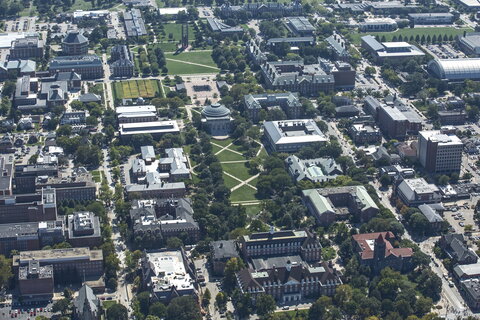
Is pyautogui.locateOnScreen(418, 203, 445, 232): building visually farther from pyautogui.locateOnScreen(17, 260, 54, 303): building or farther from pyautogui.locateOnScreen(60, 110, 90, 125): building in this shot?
pyautogui.locateOnScreen(60, 110, 90, 125): building

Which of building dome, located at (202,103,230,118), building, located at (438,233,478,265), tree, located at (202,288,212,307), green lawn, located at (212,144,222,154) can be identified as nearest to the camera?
tree, located at (202,288,212,307)

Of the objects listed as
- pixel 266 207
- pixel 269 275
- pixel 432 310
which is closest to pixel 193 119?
pixel 266 207

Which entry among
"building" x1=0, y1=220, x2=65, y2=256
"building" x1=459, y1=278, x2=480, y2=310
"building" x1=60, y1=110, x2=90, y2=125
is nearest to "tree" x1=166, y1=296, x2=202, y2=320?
"building" x1=0, y1=220, x2=65, y2=256

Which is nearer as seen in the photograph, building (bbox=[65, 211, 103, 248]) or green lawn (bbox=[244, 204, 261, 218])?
building (bbox=[65, 211, 103, 248])

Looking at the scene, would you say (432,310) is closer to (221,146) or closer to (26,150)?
(221,146)

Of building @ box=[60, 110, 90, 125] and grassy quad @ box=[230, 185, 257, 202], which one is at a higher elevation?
building @ box=[60, 110, 90, 125]

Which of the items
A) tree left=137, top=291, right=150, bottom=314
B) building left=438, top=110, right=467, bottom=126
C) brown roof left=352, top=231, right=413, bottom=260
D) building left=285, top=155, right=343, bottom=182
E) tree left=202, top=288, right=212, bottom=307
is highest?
tree left=137, top=291, right=150, bottom=314

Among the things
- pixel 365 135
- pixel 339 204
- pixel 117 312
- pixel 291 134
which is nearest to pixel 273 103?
pixel 291 134
